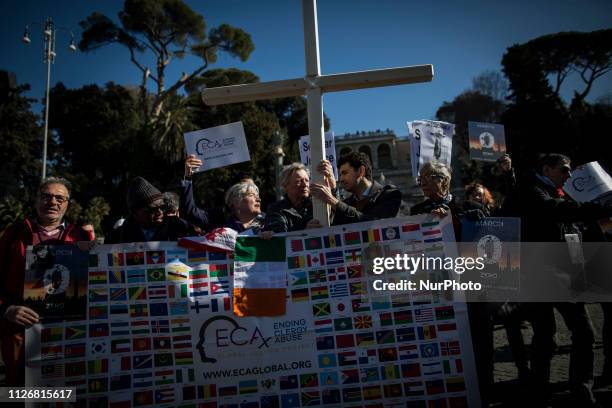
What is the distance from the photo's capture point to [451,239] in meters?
2.71

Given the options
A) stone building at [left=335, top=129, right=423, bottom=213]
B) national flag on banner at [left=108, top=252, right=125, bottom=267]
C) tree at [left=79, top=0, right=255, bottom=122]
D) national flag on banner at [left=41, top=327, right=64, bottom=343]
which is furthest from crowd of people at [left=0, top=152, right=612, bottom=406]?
stone building at [left=335, top=129, right=423, bottom=213]

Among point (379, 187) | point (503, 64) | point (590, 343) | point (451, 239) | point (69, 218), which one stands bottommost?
point (590, 343)

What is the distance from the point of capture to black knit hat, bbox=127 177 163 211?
3.15 meters

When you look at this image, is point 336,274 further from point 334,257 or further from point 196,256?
point 196,256

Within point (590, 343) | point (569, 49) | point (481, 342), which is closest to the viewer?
point (481, 342)

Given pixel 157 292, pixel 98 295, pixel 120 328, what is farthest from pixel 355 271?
pixel 98 295

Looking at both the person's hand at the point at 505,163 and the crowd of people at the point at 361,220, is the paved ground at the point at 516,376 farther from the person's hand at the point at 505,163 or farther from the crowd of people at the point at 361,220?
the person's hand at the point at 505,163

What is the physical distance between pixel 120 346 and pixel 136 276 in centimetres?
43

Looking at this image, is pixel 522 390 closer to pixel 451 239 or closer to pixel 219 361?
pixel 451 239

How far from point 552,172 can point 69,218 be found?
17.5 metres

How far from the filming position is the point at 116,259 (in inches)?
107

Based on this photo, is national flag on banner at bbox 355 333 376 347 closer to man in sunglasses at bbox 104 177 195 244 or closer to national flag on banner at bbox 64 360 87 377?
man in sunglasses at bbox 104 177 195 244

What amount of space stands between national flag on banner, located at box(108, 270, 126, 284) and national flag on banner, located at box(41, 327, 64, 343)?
1.34 ft

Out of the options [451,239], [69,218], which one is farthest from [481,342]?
[69,218]
